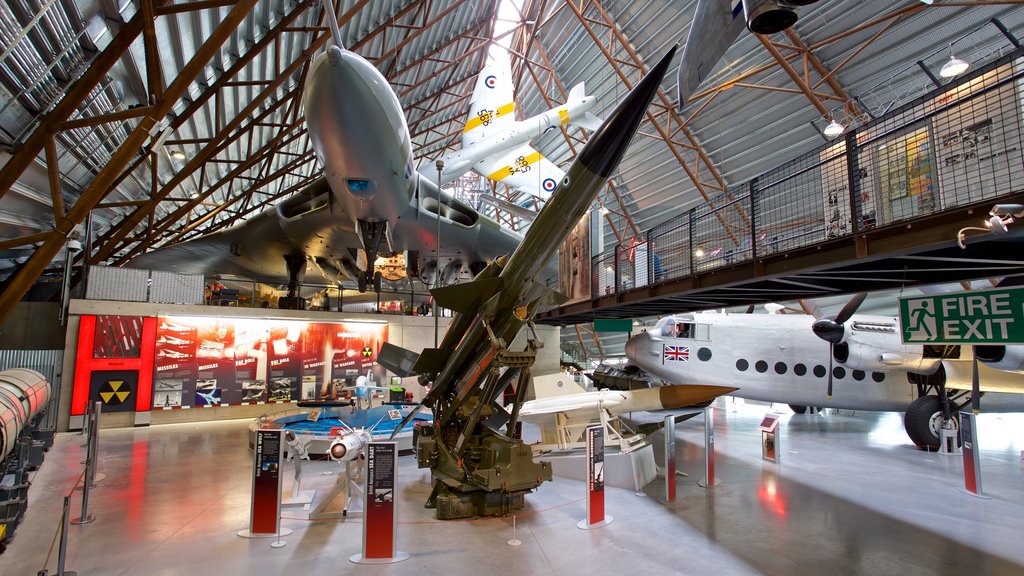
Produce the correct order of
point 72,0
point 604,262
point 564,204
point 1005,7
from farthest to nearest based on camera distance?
point 604,262 < point 1005,7 < point 72,0 < point 564,204

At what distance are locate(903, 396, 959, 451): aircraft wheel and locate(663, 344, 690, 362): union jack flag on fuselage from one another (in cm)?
484

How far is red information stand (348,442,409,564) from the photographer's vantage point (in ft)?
15.9

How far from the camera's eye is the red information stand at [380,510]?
191 inches

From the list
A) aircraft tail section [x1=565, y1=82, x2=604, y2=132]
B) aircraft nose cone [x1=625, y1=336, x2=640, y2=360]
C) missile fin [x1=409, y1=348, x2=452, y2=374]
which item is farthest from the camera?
aircraft tail section [x1=565, y1=82, x2=604, y2=132]

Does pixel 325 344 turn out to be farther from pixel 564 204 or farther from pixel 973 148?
pixel 973 148

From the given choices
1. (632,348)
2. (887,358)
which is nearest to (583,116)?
(632,348)

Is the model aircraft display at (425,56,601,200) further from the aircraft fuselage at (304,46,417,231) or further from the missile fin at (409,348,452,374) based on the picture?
the missile fin at (409,348,452,374)

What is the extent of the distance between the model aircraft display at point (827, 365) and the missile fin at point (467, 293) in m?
6.83

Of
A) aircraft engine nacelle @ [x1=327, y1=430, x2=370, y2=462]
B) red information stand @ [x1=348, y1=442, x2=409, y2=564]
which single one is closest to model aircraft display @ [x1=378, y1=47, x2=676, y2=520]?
aircraft engine nacelle @ [x1=327, y1=430, x2=370, y2=462]

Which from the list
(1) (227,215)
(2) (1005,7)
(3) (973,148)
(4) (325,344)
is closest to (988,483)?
(3) (973,148)

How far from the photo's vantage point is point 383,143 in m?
7.29

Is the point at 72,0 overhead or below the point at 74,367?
overhead

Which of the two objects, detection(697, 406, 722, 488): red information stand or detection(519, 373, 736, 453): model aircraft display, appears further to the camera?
detection(519, 373, 736, 453): model aircraft display

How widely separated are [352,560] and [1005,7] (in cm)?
1709
